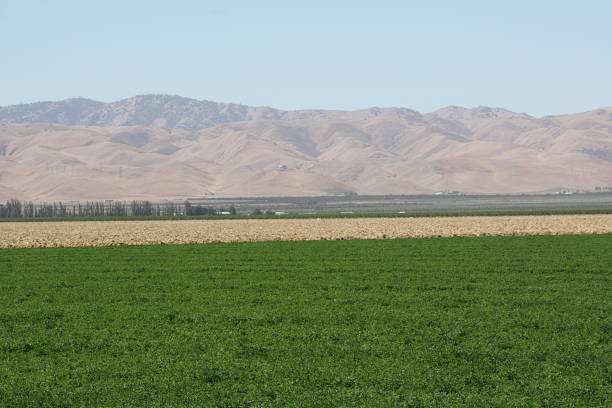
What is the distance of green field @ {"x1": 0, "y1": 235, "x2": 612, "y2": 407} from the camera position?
45.9 ft

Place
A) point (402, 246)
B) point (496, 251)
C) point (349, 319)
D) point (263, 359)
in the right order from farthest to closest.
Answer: point (402, 246)
point (496, 251)
point (349, 319)
point (263, 359)

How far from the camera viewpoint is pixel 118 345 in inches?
679

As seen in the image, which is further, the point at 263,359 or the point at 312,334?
the point at 312,334

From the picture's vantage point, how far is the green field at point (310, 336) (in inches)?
551

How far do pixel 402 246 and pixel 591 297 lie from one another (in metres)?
20.1

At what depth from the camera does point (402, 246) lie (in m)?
42.7

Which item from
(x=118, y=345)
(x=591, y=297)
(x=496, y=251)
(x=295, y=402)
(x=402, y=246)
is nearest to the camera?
(x=295, y=402)

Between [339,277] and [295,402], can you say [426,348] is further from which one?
[339,277]

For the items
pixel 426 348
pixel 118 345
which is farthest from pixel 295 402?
pixel 118 345

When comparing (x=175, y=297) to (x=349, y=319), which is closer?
(x=349, y=319)

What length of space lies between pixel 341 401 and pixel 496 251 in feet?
86.5

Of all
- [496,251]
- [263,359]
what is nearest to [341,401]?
[263,359]

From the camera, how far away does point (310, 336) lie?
1794cm

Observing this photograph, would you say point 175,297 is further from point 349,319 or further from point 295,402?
point 295,402
